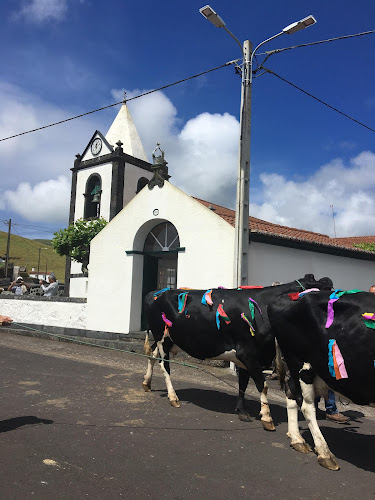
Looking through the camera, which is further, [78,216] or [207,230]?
[78,216]

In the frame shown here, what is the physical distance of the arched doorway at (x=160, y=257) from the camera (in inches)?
511

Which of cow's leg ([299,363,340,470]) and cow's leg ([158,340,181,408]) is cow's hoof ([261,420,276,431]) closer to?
cow's leg ([299,363,340,470])

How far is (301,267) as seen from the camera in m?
12.3

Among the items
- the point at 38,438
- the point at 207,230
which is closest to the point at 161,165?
the point at 207,230

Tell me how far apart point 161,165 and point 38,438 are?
961 centimetres

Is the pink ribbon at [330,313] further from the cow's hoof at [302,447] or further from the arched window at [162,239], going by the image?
the arched window at [162,239]

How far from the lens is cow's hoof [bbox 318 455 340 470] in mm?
4129

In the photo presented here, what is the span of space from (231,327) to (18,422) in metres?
3.06

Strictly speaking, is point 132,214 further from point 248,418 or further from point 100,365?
point 248,418

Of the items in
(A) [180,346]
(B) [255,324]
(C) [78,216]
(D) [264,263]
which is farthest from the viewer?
(C) [78,216]

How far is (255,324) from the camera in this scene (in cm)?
568

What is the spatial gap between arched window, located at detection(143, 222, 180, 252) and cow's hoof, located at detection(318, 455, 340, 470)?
888 cm

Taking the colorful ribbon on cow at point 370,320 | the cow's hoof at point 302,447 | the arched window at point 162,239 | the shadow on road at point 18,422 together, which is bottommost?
the shadow on road at point 18,422

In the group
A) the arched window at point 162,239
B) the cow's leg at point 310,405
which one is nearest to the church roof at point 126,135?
the arched window at point 162,239
